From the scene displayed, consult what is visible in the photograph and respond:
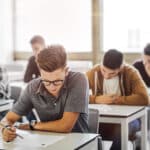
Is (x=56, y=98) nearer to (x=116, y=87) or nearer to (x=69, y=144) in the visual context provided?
(x=69, y=144)

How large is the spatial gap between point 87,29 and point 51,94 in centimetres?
399

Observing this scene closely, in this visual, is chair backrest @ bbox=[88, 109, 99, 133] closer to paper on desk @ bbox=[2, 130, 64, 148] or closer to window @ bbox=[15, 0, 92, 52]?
paper on desk @ bbox=[2, 130, 64, 148]

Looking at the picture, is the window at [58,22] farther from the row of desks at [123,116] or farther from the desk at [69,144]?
the desk at [69,144]

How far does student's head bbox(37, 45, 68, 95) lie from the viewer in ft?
7.72

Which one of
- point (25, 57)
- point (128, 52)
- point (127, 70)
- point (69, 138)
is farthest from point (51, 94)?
point (25, 57)

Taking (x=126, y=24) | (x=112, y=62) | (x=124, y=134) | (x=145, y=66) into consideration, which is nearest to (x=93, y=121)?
(x=124, y=134)

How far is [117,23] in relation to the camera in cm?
611

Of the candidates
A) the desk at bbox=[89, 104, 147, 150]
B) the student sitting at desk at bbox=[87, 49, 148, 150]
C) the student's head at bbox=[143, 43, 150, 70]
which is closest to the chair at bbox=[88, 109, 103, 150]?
the desk at bbox=[89, 104, 147, 150]

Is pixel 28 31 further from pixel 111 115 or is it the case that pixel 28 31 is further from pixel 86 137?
pixel 86 137

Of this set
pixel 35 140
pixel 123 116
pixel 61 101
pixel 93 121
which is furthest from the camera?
pixel 123 116

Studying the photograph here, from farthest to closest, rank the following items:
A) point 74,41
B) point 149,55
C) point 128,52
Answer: point 74,41
point 128,52
point 149,55

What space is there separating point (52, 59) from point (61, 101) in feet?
0.97

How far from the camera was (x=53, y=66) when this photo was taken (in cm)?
236

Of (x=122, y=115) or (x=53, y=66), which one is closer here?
(x=53, y=66)
